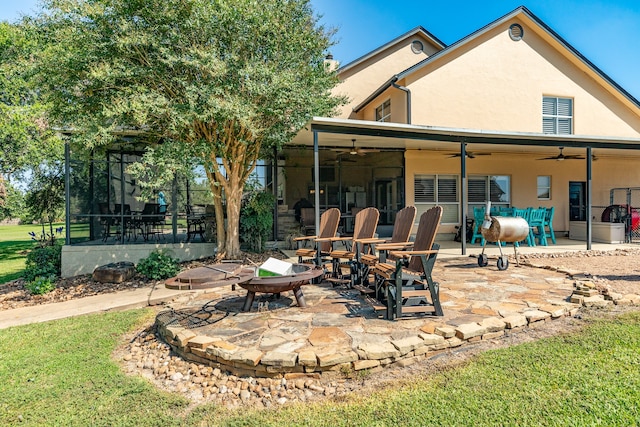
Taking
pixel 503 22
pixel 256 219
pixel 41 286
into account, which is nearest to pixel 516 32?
pixel 503 22

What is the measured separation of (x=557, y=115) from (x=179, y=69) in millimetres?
12059

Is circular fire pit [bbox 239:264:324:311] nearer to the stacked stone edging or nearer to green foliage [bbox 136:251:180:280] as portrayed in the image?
the stacked stone edging

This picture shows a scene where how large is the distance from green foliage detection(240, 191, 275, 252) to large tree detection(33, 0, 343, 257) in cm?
165

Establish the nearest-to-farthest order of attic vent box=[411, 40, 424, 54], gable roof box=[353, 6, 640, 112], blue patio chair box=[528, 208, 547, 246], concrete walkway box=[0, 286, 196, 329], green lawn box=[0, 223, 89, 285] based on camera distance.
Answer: concrete walkway box=[0, 286, 196, 329]
green lawn box=[0, 223, 89, 285]
blue patio chair box=[528, 208, 547, 246]
gable roof box=[353, 6, 640, 112]
attic vent box=[411, 40, 424, 54]

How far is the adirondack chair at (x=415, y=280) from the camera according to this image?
3.76 m

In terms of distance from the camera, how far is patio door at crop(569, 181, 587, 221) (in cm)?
1269

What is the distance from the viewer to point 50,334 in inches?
166

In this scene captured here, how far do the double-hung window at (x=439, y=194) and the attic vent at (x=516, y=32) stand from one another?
4.94 metres

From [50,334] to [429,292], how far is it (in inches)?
175

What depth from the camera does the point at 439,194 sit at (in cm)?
1170

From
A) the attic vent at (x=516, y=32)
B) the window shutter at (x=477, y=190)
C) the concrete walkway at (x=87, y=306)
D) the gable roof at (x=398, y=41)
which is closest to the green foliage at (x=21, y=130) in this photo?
the concrete walkway at (x=87, y=306)

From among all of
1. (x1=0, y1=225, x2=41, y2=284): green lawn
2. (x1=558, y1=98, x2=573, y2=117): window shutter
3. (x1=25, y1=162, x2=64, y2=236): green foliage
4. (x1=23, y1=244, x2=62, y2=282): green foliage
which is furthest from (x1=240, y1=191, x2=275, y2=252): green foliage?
(x1=558, y1=98, x2=573, y2=117): window shutter

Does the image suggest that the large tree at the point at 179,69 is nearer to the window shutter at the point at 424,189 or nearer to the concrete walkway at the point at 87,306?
the concrete walkway at the point at 87,306

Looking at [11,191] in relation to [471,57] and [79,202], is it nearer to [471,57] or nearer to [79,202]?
[79,202]
